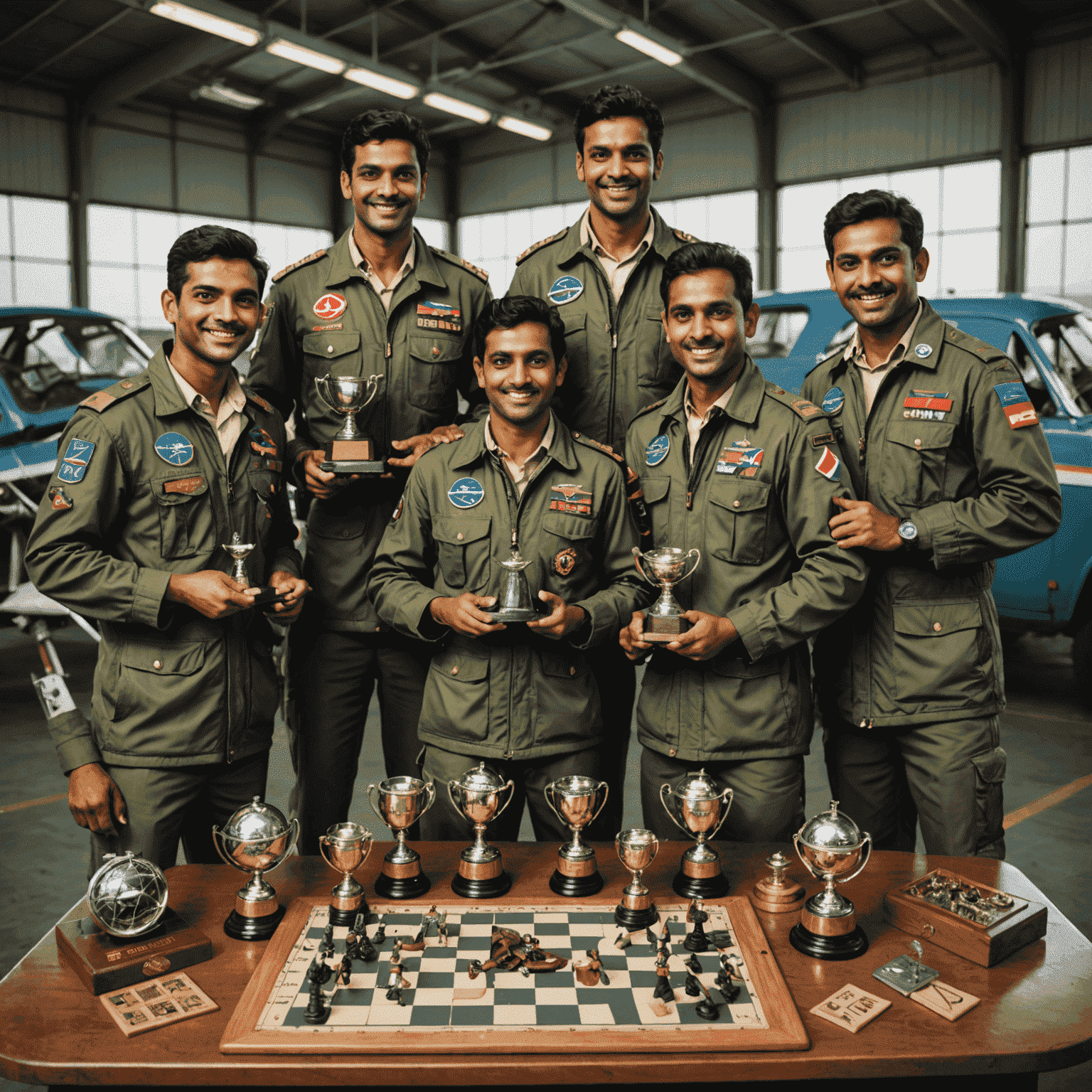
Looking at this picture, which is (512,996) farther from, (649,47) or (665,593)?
(649,47)

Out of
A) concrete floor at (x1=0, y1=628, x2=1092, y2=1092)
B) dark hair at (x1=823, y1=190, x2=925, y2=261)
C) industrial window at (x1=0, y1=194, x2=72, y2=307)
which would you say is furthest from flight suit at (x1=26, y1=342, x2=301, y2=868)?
industrial window at (x1=0, y1=194, x2=72, y2=307)

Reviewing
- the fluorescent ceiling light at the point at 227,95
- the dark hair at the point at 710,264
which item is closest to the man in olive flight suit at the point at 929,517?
the dark hair at the point at 710,264

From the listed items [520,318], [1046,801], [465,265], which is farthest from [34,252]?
[1046,801]

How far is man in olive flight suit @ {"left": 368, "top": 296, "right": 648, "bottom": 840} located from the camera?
243 centimetres

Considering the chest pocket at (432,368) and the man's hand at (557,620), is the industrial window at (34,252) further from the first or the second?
the man's hand at (557,620)

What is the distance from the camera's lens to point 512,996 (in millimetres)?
1612

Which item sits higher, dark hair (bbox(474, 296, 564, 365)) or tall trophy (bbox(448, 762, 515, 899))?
dark hair (bbox(474, 296, 564, 365))

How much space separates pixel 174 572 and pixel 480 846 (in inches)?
40.0

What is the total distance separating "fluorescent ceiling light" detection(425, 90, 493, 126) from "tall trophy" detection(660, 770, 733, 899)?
14.2m

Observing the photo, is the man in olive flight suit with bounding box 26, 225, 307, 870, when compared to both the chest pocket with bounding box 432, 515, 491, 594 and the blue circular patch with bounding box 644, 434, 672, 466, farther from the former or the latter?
the blue circular patch with bounding box 644, 434, 672, 466

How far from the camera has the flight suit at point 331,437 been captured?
9.58 ft

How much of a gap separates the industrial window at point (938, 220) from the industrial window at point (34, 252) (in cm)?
1144

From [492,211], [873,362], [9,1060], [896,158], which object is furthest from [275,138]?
[9,1060]

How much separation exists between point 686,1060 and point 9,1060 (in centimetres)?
96
